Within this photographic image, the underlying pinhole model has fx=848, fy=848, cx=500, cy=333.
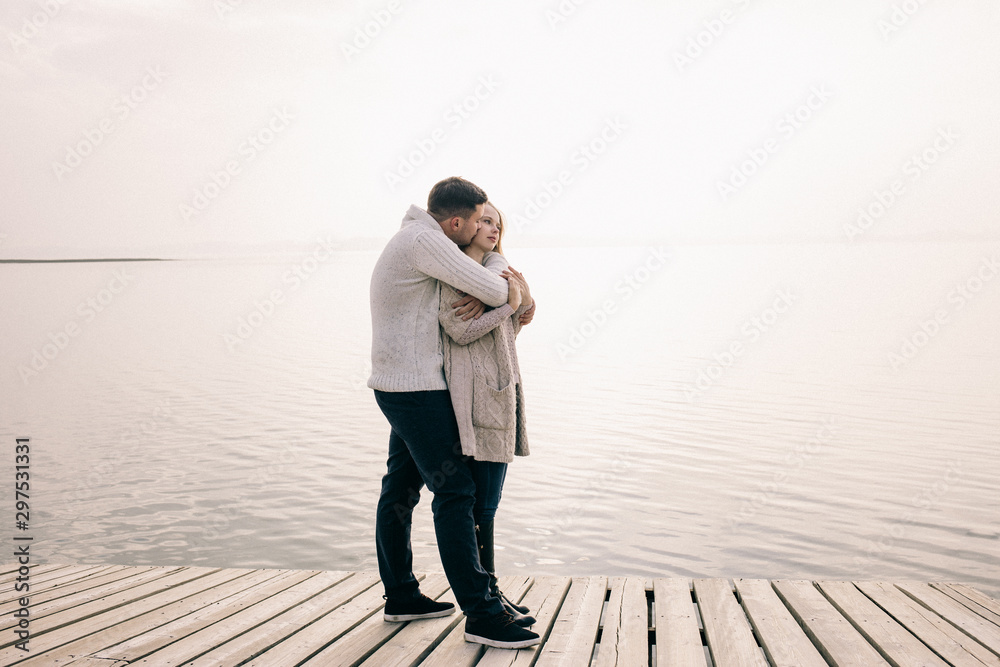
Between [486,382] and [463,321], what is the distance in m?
0.23

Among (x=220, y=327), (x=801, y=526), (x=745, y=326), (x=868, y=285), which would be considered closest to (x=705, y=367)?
(x=745, y=326)

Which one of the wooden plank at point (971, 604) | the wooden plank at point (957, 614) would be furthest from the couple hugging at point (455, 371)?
the wooden plank at point (971, 604)

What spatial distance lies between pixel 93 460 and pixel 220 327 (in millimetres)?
13108

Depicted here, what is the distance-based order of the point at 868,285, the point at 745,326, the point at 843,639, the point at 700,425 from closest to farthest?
the point at 843,639
the point at 700,425
the point at 745,326
the point at 868,285

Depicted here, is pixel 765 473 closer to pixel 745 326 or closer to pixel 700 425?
pixel 700 425

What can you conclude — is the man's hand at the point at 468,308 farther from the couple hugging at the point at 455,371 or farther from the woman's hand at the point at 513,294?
the woman's hand at the point at 513,294

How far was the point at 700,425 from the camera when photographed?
952cm

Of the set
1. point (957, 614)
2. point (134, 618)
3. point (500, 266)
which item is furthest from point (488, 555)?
point (957, 614)

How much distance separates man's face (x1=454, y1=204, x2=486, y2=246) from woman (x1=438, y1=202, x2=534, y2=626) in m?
0.03

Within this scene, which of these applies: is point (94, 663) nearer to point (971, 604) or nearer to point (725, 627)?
point (725, 627)

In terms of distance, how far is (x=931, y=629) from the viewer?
3244 mm

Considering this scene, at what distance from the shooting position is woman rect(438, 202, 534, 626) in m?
2.96

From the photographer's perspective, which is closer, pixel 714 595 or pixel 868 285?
pixel 714 595

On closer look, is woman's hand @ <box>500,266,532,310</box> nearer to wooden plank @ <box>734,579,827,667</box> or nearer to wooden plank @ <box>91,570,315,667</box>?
wooden plank @ <box>734,579,827,667</box>
